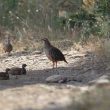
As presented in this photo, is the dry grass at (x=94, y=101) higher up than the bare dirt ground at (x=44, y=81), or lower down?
higher up

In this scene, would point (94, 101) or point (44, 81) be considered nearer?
point (94, 101)

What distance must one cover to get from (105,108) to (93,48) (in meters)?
9.78

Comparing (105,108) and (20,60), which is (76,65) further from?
(105,108)

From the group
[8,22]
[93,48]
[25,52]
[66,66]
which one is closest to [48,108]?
[66,66]

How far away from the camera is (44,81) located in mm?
13367

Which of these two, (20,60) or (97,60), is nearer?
(97,60)

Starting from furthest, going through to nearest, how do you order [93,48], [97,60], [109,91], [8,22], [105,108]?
[8,22] → [93,48] → [97,60] → [109,91] → [105,108]

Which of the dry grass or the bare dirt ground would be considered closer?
the dry grass

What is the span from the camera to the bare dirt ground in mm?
8625

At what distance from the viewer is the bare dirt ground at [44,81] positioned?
8.62 metres

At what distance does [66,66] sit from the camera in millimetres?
15867

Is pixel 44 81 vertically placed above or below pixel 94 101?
below

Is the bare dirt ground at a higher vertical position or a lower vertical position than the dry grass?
lower

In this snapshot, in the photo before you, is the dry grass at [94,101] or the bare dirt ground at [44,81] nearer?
the dry grass at [94,101]
